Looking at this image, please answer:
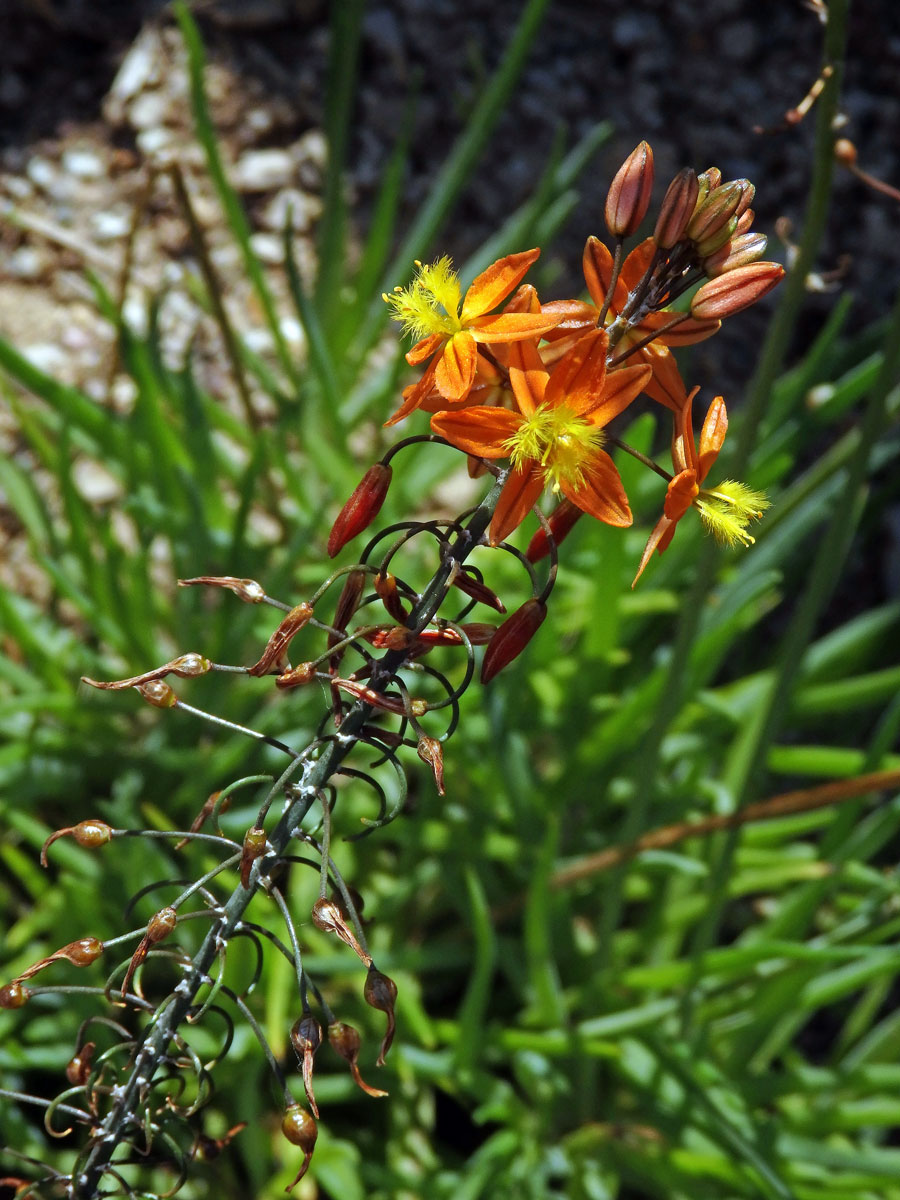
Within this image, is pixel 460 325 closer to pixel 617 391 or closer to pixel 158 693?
pixel 617 391

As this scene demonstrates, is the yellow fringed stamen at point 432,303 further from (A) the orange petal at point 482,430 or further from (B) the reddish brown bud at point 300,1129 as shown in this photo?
(B) the reddish brown bud at point 300,1129

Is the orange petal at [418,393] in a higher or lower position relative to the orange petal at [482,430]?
higher

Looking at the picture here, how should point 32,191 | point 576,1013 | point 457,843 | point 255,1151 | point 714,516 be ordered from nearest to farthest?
point 714,516 → point 255,1151 → point 457,843 → point 576,1013 → point 32,191

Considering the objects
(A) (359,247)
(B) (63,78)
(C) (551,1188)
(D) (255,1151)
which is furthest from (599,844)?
(B) (63,78)

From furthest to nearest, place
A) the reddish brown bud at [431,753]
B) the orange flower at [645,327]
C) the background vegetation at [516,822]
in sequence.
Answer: the background vegetation at [516,822] → the orange flower at [645,327] → the reddish brown bud at [431,753]

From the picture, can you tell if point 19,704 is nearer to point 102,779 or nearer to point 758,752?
point 102,779

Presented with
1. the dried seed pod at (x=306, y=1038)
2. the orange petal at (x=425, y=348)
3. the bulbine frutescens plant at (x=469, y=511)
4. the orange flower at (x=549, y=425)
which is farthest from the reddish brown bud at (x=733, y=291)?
the dried seed pod at (x=306, y=1038)
